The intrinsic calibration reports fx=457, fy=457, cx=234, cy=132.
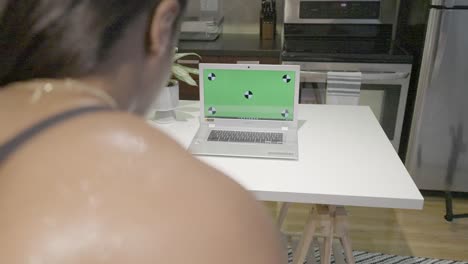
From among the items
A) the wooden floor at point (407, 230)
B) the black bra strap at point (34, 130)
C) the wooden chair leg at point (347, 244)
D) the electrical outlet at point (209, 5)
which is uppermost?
the black bra strap at point (34, 130)

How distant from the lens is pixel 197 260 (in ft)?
1.40

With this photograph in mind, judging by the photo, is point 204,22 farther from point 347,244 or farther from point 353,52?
point 347,244

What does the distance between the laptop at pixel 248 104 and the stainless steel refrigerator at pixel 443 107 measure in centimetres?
124

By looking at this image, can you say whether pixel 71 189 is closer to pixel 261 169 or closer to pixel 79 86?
pixel 79 86

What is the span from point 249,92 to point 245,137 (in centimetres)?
19

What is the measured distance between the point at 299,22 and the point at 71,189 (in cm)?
276

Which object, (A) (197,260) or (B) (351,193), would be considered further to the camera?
(B) (351,193)

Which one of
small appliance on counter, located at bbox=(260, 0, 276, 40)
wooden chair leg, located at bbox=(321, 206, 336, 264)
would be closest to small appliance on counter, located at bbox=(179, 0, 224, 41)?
small appliance on counter, located at bbox=(260, 0, 276, 40)

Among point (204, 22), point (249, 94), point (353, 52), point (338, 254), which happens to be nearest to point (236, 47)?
point (204, 22)

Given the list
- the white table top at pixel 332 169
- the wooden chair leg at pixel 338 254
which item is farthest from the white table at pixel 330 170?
the wooden chair leg at pixel 338 254

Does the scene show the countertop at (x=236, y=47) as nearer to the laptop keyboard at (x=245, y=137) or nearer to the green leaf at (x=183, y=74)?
the green leaf at (x=183, y=74)

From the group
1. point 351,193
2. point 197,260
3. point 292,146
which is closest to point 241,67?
point 292,146

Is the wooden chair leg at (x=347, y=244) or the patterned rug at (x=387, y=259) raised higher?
the wooden chair leg at (x=347, y=244)

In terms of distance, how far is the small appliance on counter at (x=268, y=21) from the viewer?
3178 mm
